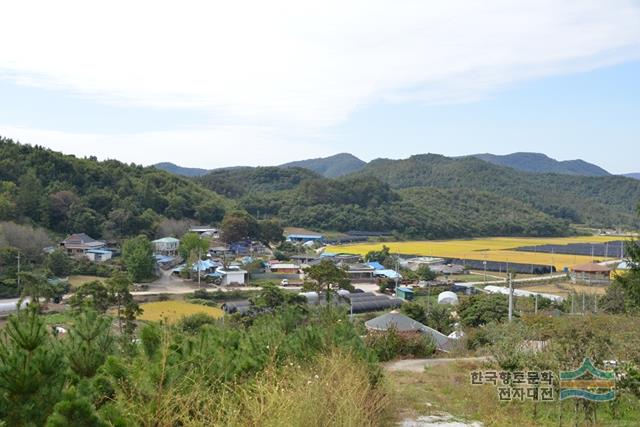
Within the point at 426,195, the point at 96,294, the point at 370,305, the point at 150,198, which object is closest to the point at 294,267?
the point at 370,305

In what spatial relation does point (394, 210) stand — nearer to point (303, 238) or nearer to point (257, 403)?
point (303, 238)

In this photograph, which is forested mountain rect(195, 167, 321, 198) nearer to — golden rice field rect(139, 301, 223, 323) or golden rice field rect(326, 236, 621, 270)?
golden rice field rect(326, 236, 621, 270)

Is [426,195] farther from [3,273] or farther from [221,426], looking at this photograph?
[221,426]

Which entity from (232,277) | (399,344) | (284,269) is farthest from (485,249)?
(399,344)

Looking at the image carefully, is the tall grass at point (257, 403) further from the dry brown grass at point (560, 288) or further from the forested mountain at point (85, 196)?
the forested mountain at point (85, 196)

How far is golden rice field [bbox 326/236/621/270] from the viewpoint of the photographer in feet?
136

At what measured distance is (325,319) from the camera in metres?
6.51

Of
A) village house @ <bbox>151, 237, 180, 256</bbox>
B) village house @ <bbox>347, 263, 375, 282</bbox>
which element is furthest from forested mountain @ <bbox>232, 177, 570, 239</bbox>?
village house @ <bbox>347, 263, 375, 282</bbox>

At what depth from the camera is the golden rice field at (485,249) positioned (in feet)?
136

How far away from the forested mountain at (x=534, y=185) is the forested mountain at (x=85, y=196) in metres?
45.7
